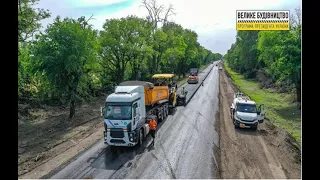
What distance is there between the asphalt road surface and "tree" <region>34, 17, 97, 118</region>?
9.74 m

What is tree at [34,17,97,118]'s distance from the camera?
25641 mm

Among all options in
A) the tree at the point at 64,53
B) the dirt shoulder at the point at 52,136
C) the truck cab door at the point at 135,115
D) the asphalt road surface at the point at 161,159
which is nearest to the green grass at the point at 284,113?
the asphalt road surface at the point at 161,159

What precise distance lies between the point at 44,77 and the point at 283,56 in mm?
25640

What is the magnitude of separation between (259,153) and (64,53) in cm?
1834

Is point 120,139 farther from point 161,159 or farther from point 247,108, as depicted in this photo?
point 247,108

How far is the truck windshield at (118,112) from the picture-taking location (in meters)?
18.0

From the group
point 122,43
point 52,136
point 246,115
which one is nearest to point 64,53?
point 52,136

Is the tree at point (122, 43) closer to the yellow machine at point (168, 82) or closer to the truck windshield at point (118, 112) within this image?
the yellow machine at point (168, 82)

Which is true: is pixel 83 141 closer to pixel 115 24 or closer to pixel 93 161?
pixel 93 161

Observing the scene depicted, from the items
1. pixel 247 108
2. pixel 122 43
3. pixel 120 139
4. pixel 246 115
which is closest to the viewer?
pixel 120 139

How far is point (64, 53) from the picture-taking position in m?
25.9

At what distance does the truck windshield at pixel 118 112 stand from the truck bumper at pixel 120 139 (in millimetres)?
938
